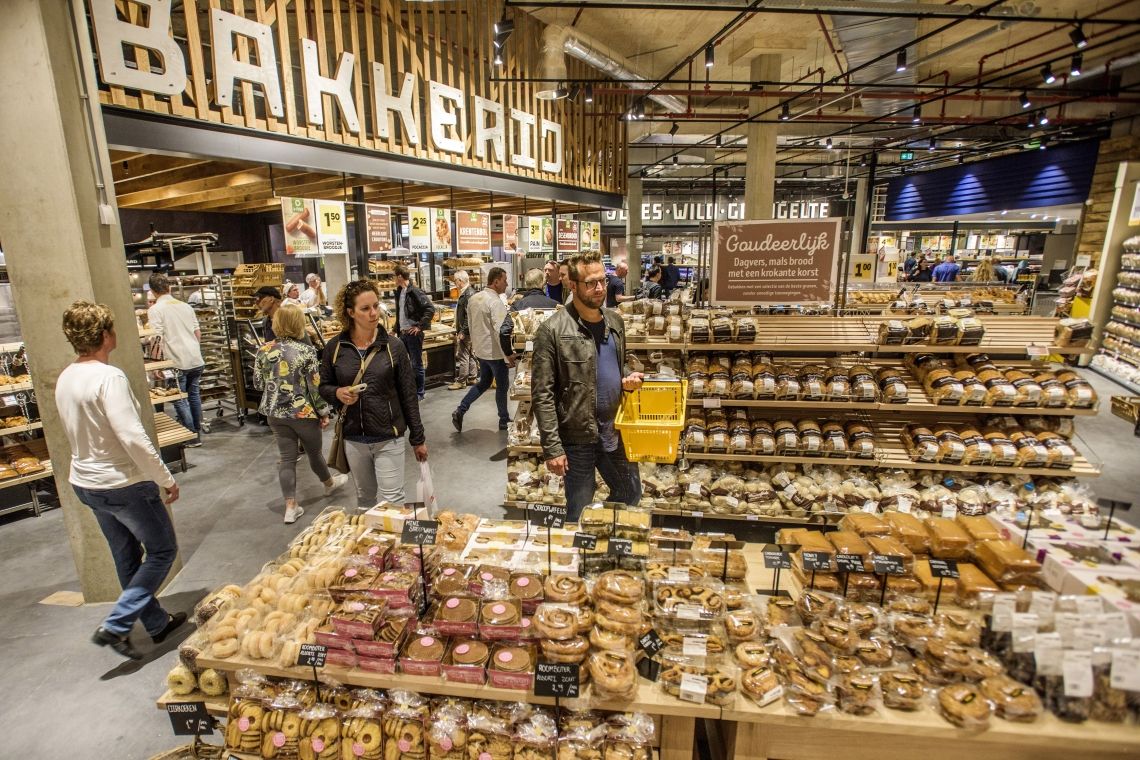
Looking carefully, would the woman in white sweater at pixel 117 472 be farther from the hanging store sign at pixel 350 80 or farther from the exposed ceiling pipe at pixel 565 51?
the exposed ceiling pipe at pixel 565 51

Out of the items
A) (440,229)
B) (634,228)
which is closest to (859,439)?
(440,229)

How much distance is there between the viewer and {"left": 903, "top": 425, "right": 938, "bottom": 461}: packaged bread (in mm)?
4207

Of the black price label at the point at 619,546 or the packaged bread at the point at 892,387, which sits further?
the packaged bread at the point at 892,387

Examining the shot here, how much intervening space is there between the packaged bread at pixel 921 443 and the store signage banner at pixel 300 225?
6262mm

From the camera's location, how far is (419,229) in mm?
7812

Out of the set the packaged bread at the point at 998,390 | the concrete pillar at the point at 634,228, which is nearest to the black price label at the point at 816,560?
the packaged bread at the point at 998,390

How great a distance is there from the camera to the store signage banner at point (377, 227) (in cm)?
716

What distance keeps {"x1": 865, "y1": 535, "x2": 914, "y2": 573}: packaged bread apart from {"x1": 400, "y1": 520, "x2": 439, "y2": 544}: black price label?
1686 millimetres

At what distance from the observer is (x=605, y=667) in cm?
178

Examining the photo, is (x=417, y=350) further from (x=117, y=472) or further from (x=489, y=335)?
(x=117, y=472)

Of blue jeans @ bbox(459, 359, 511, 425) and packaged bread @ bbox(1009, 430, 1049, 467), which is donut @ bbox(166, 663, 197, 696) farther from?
packaged bread @ bbox(1009, 430, 1049, 467)

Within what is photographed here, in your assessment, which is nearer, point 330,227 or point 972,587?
point 972,587

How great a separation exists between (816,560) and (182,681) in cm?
243

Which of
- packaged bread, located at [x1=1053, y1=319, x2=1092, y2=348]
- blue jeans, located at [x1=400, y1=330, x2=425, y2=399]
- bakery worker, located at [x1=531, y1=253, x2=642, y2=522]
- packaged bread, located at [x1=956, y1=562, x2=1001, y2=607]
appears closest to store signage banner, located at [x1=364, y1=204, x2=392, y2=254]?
blue jeans, located at [x1=400, y1=330, x2=425, y2=399]
